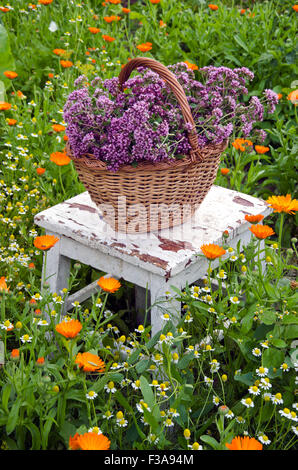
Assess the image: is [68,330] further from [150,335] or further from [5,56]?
[5,56]

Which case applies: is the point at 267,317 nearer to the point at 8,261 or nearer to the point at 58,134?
the point at 8,261

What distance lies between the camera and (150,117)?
162 centimetres

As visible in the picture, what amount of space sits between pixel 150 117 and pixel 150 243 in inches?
14.7

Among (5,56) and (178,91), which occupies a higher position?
(178,91)

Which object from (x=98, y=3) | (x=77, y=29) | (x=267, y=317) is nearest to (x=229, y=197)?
(x=267, y=317)

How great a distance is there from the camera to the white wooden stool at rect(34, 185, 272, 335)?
1650 millimetres

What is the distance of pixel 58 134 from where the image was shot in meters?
2.72

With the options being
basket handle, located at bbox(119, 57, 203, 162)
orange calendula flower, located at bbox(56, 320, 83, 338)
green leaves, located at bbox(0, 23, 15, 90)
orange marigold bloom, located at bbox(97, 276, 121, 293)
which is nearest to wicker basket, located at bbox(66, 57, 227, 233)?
basket handle, located at bbox(119, 57, 203, 162)

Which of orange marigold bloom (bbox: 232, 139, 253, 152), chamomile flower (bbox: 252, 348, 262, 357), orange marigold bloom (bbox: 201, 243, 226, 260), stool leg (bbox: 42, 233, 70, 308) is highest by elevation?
orange marigold bloom (bbox: 232, 139, 253, 152)

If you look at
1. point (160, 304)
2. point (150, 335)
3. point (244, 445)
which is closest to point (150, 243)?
point (160, 304)

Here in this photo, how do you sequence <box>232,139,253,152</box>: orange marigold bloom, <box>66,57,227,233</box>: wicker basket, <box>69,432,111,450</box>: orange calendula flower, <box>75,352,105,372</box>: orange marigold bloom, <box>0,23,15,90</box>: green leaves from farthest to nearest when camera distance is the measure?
1. <box>0,23,15,90</box>: green leaves
2. <box>232,139,253,152</box>: orange marigold bloom
3. <box>66,57,227,233</box>: wicker basket
4. <box>75,352,105,372</box>: orange marigold bloom
5. <box>69,432,111,450</box>: orange calendula flower

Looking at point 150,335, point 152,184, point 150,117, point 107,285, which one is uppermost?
point 150,117

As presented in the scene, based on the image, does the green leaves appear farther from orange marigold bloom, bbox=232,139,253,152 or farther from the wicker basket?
the wicker basket

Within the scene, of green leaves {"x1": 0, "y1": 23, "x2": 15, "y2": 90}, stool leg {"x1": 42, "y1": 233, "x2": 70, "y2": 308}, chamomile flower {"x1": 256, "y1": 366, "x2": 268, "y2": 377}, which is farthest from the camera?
green leaves {"x1": 0, "y1": 23, "x2": 15, "y2": 90}
